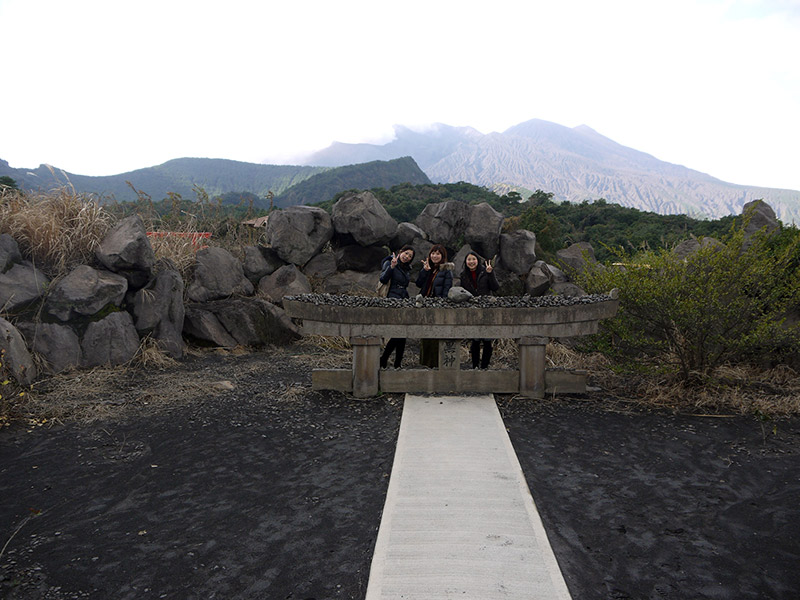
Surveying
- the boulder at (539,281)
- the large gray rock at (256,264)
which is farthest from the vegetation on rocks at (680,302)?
the boulder at (539,281)

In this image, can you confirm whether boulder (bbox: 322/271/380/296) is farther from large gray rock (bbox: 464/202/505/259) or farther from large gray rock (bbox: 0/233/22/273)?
large gray rock (bbox: 0/233/22/273)

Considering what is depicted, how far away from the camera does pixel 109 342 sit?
23.6ft

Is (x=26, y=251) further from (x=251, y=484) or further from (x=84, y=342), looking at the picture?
(x=251, y=484)

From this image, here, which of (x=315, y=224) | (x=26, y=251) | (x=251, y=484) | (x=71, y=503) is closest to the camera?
(x=71, y=503)

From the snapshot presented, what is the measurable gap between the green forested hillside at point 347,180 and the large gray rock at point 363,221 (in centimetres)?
7006

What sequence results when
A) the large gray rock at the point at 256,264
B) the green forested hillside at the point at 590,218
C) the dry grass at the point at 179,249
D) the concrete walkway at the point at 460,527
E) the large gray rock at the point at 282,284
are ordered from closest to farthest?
1. the concrete walkway at the point at 460,527
2. the dry grass at the point at 179,249
3. the large gray rock at the point at 282,284
4. the large gray rock at the point at 256,264
5. the green forested hillside at the point at 590,218

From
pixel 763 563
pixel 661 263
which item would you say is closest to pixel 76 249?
pixel 661 263

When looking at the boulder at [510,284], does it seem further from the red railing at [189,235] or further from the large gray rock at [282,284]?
the red railing at [189,235]

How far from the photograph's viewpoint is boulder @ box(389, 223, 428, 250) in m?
10.9

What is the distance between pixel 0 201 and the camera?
774cm

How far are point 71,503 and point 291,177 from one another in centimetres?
11262

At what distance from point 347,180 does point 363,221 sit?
80312 millimetres

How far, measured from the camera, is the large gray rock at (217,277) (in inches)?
368

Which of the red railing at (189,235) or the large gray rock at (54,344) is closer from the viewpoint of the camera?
the large gray rock at (54,344)
